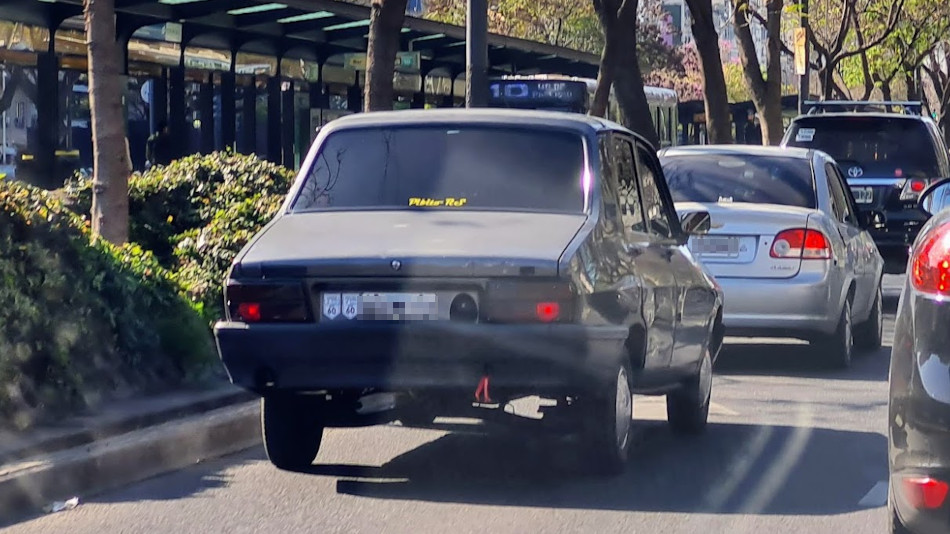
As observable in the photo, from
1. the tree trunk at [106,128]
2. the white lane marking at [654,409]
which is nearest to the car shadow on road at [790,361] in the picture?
the white lane marking at [654,409]

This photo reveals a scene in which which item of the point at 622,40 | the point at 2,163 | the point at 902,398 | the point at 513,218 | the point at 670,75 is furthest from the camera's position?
the point at 670,75

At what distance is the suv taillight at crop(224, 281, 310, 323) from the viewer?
688 cm

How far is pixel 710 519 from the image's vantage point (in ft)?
22.1

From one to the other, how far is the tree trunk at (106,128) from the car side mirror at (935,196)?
Answer: 561cm

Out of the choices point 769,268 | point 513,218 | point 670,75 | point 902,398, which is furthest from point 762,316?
point 670,75

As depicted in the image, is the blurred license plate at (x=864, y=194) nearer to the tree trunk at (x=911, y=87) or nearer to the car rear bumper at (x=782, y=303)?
the car rear bumper at (x=782, y=303)

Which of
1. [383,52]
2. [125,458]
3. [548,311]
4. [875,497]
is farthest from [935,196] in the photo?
→ [383,52]

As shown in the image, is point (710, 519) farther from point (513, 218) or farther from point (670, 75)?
point (670, 75)

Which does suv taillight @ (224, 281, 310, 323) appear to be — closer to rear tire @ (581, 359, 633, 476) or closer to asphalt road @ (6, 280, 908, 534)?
asphalt road @ (6, 280, 908, 534)

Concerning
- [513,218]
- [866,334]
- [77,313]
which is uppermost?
[513,218]

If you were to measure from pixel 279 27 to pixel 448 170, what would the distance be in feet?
61.8

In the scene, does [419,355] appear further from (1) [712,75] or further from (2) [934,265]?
(1) [712,75]

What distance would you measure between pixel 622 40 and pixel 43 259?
14.5 m

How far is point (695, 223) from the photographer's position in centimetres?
881
